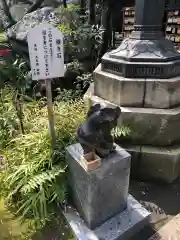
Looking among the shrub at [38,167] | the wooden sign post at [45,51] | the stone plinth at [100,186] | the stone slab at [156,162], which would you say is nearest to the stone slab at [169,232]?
the stone plinth at [100,186]

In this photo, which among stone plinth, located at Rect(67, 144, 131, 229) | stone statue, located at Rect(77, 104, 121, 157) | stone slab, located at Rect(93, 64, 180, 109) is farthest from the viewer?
stone slab, located at Rect(93, 64, 180, 109)

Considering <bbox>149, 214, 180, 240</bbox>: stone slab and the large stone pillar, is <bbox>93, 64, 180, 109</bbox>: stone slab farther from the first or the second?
<bbox>149, 214, 180, 240</bbox>: stone slab

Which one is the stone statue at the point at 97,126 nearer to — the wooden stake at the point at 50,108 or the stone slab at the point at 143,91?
the wooden stake at the point at 50,108

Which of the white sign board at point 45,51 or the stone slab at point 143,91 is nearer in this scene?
the white sign board at point 45,51

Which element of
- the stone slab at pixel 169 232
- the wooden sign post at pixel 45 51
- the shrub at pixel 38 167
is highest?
the wooden sign post at pixel 45 51

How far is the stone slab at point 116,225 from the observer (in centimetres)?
216

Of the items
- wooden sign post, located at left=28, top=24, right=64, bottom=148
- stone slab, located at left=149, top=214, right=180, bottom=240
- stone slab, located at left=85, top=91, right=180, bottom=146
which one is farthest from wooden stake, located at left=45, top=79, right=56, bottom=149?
stone slab, located at left=149, top=214, right=180, bottom=240

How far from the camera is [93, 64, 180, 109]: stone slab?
2.87 meters

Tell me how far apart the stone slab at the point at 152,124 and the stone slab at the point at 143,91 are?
0.31 feet

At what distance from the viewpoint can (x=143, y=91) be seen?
2.95 meters

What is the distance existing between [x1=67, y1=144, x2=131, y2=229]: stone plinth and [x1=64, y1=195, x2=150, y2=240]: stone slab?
0.06 meters

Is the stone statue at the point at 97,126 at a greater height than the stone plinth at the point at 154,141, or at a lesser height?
greater

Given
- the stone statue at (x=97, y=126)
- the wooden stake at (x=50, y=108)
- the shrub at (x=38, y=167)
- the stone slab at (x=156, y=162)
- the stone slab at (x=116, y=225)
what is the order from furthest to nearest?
the stone slab at (x=156, y=162)
the wooden stake at (x=50, y=108)
the shrub at (x=38, y=167)
the stone slab at (x=116, y=225)
the stone statue at (x=97, y=126)

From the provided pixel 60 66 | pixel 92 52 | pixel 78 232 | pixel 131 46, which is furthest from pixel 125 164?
pixel 92 52
